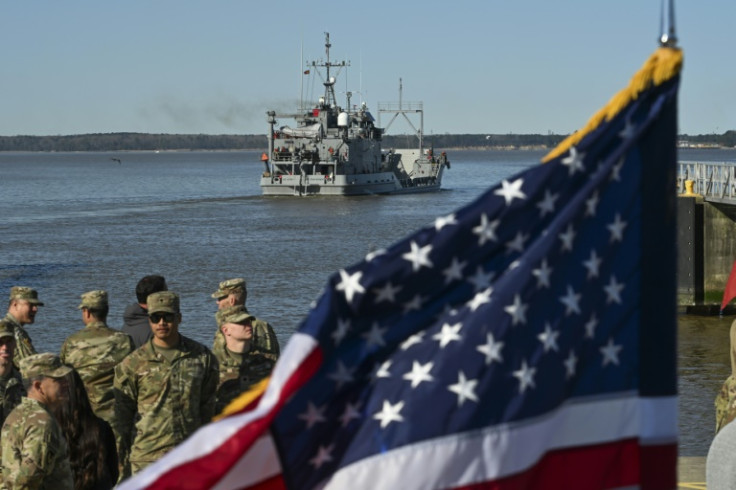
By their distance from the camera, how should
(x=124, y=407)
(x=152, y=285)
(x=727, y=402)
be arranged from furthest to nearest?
1. (x=152, y=285)
2. (x=124, y=407)
3. (x=727, y=402)

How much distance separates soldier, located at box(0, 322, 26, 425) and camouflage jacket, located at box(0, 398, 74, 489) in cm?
112

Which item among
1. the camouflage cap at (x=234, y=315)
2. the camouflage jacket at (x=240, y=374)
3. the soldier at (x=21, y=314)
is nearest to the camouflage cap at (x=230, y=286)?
the camouflage cap at (x=234, y=315)

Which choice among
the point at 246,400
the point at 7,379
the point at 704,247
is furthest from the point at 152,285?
the point at 704,247

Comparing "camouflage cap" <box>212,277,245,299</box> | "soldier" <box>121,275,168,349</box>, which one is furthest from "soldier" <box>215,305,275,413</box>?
"soldier" <box>121,275,168,349</box>

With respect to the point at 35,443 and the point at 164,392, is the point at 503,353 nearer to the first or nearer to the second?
the point at 35,443

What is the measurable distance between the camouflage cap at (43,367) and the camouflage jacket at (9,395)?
1.02 m

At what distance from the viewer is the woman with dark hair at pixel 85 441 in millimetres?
4930

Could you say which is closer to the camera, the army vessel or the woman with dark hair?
the woman with dark hair

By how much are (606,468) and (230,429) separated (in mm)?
839

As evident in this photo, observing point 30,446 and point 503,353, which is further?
point 30,446

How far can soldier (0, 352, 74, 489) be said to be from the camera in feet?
14.9

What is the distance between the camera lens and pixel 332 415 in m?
2.60

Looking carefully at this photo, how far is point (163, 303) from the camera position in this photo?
5.62 meters

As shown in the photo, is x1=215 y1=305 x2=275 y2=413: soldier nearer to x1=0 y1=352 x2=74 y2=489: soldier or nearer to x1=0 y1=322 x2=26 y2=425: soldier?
x1=0 y1=322 x2=26 y2=425: soldier
